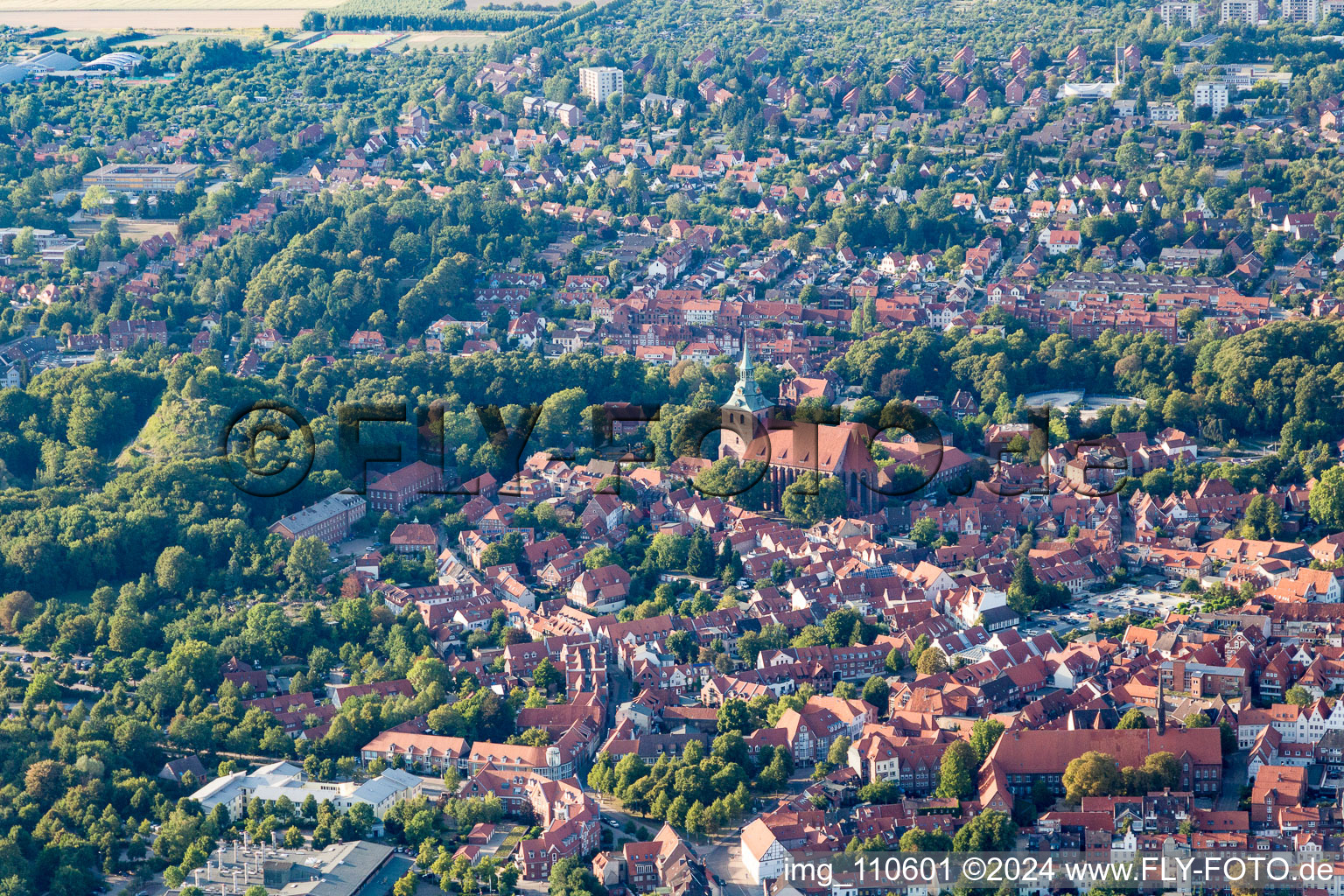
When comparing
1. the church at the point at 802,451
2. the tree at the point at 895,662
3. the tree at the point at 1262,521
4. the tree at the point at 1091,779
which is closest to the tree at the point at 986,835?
the tree at the point at 1091,779

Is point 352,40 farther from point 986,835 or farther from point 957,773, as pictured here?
point 986,835

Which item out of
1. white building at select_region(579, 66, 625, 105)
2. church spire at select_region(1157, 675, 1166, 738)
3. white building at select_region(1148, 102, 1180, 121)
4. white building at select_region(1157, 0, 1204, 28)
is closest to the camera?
church spire at select_region(1157, 675, 1166, 738)

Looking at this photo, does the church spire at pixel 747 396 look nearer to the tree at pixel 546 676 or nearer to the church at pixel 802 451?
the church at pixel 802 451

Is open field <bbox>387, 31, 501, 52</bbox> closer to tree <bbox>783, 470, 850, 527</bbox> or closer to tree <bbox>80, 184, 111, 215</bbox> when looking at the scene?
tree <bbox>80, 184, 111, 215</bbox>

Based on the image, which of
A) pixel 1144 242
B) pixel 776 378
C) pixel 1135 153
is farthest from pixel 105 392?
pixel 1135 153

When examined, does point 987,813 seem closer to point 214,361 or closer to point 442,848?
point 442,848

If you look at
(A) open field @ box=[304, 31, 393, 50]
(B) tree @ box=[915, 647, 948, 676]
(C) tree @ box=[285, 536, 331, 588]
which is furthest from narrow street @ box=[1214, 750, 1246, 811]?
(A) open field @ box=[304, 31, 393, 50]
